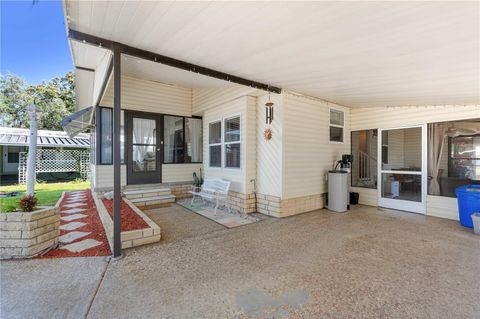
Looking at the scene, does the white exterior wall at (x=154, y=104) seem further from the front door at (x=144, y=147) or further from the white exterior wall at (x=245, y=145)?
the white exterior wall at (x=245, y=145)

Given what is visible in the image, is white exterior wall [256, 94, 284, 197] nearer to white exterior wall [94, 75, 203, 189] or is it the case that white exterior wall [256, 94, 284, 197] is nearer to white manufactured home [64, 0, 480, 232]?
white manufactured home [64, 0, 480, 232]

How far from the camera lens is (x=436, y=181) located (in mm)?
5367

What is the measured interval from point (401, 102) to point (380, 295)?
460 centimetres

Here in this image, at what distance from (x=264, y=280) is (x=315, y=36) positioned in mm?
2801

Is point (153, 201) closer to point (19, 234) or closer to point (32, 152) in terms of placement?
point (32, 152)

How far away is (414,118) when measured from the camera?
5602 mm

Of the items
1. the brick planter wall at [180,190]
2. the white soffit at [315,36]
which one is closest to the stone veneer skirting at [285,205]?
the white soffit at [315,36]

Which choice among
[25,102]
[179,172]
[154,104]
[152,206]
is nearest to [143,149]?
[179,172]

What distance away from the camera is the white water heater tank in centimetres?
562

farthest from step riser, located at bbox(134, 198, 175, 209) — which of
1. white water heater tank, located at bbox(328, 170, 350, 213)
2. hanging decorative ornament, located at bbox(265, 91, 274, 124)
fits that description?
white water heater tank, located at bbox(328, 170, 350, 213)

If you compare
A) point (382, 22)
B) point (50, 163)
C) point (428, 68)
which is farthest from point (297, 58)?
point (50, 163)

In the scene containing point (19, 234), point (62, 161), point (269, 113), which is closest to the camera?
point (19, 234)

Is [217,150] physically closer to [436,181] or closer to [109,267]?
[109,267]

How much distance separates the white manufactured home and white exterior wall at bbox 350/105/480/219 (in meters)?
0.03
